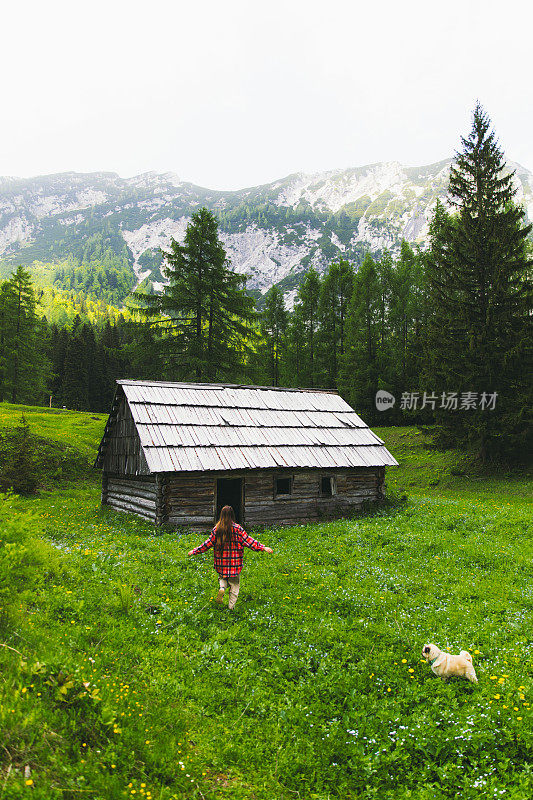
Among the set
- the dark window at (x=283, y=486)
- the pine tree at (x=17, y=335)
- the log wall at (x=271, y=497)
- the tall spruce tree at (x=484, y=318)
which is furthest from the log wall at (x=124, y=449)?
the pine tree at (x=17, y=335)

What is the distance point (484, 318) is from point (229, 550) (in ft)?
88.7

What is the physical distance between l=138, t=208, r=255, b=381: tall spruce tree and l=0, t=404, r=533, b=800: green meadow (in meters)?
21.6

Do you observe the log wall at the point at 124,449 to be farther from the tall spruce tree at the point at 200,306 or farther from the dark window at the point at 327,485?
the tall spruce tree at the point at 200,306

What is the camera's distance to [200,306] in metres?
32.0

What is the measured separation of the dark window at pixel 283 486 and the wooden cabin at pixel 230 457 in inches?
1.8

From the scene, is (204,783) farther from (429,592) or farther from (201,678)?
(429,592)

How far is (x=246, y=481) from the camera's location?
1781cm

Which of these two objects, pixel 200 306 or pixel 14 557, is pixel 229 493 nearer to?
pixel 200 306

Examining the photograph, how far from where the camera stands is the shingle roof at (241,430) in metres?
16.9

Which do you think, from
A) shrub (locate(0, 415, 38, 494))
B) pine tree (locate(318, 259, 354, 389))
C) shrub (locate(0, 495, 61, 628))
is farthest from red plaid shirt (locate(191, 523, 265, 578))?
pine tree (locate(318, 259, 354, 389))

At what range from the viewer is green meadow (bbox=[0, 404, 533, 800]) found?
14.7 feet

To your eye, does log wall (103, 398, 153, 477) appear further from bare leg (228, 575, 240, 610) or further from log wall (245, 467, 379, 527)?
bare leg (228, 575, 240, 610)

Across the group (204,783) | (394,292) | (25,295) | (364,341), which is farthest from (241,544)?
(25,295)

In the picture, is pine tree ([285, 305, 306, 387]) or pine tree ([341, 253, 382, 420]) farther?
pine tree ([285, 305, 306, 387])
